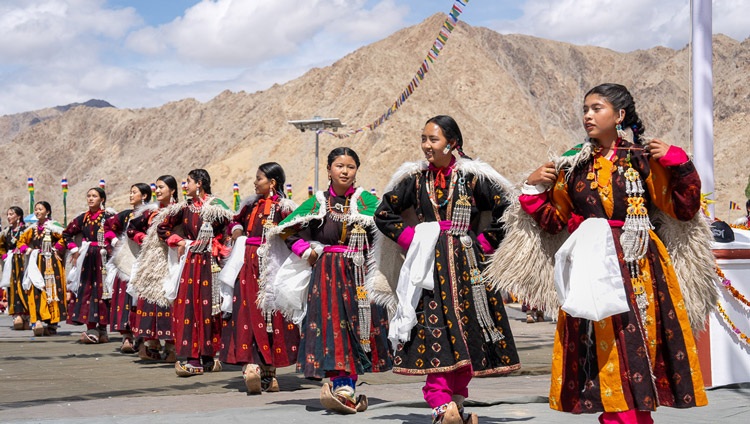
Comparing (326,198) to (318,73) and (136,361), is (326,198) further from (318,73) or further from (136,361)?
(318,73)

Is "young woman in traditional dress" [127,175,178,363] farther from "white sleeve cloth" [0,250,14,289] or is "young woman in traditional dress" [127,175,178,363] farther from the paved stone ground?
"white sleeve cloth" [0,250,14,289]

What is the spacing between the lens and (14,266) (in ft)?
46.6

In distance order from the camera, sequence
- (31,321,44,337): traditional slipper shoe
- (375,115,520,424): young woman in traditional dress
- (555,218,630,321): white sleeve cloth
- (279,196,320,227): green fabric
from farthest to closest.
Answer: (31,321,44,337): traditional slipper shoe → (279,196,320,227): green fabric → (375,115,520,424): young woman in traditional dress → (555,218,630,321): white sleeve cloth

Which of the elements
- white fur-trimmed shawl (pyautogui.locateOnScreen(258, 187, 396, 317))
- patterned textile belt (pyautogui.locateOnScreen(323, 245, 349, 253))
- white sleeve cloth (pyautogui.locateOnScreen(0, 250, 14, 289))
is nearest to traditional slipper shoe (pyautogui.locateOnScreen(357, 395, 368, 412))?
white fur-trimmed shawl (pyautogui.locateOnScreen(258, 187, 396, 317))

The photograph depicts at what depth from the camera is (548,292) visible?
15.0 ft

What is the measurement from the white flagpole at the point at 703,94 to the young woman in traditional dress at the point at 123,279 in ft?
18.7

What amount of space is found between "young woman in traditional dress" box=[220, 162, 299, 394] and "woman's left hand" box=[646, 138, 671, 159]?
361 centimetres

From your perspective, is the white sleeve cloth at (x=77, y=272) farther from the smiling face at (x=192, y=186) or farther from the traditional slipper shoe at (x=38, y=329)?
the smiling face at (x=192, y=186)

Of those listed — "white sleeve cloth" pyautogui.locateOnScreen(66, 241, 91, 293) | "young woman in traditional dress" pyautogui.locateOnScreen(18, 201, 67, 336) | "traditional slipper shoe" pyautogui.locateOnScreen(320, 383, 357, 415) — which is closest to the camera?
"traditional slipper shoe" pyautogui.locateOnScreen(320, 383, 357, 415)

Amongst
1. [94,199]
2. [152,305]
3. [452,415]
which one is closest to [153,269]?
[152,305]

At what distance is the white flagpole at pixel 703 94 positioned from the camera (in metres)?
7.14

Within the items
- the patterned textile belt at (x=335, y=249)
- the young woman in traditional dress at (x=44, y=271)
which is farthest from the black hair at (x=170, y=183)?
the young woman in traditional dress at (x=44, y=271)

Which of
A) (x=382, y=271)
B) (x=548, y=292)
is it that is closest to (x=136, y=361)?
(x=382, y=271)

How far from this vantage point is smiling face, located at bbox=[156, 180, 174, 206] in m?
9.27
